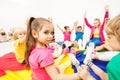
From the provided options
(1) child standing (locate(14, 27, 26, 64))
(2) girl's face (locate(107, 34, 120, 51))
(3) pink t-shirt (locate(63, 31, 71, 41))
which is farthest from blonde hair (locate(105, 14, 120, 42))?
(3) pink t-shirt (locate(63, 31, 71, 41))

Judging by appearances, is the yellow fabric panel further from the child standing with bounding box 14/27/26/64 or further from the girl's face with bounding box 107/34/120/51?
the girl's face with bounding box 107/34/120/51

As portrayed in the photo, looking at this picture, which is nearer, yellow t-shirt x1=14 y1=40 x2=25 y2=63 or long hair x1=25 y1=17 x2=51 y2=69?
long hair x1=25 y1=17 x2=51 y2=69

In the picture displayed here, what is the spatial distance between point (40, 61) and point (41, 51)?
48mm

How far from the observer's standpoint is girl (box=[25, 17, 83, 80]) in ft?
2.93

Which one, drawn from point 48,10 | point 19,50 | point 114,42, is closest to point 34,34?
point 114,42

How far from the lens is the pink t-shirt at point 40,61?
0.88 m

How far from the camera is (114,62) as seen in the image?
0.69 metres

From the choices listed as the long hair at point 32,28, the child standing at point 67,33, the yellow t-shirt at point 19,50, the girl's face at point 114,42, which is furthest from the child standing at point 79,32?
the girl's face at point 114,42

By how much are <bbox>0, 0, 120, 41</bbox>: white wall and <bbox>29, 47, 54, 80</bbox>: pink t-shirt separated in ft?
10.6

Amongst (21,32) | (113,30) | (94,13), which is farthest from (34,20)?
(94,13)

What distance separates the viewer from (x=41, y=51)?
0.90 meters

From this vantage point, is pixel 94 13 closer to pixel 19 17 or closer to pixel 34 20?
pixel 19 17

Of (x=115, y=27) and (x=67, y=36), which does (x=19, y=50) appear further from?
(x=67, y=36)

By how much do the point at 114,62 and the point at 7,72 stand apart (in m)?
1.29
